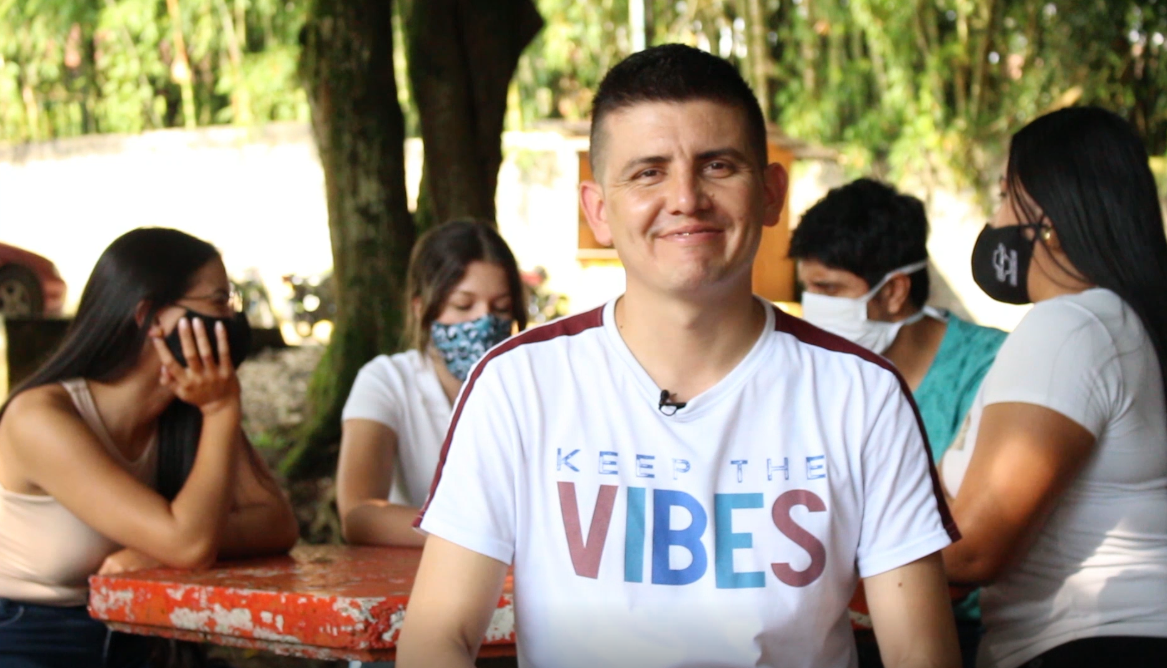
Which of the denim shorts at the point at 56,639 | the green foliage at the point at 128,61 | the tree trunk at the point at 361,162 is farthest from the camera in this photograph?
the green foliage at the point at 128,61

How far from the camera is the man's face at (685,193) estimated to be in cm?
196

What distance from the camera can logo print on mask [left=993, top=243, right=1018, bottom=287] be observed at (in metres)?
2.75

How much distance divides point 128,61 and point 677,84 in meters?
19.5

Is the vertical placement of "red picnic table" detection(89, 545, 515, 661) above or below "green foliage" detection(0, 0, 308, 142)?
below

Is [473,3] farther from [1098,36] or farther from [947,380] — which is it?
[1098,36]

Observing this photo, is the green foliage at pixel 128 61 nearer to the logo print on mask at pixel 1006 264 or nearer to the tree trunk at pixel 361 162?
the tree trunk at pixel 361 162

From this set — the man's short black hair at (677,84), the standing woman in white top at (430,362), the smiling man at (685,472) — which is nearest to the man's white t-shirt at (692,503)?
the smiling man at (685,472)

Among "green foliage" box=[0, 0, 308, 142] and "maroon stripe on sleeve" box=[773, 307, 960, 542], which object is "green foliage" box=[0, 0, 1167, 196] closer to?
"green foliage" box=[0, 0, 308, 142]

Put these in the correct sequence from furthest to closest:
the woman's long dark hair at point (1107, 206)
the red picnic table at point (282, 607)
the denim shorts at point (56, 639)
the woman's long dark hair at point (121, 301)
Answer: the woman's long dark hair at point (121, 301) < the denim shorts at point (56, 639) < the woman's long dark hair at point (1107, 206) < the red picnic table at point (282, 607)

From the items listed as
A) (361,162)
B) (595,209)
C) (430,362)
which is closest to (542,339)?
(595,209)

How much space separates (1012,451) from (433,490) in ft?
3.81

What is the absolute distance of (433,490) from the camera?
2.00 metres

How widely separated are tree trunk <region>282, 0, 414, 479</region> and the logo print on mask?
4.18 m

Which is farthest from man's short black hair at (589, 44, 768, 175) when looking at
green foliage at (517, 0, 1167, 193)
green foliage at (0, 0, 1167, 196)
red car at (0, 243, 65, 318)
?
green foliage at (0, 0, 1167, 196)
